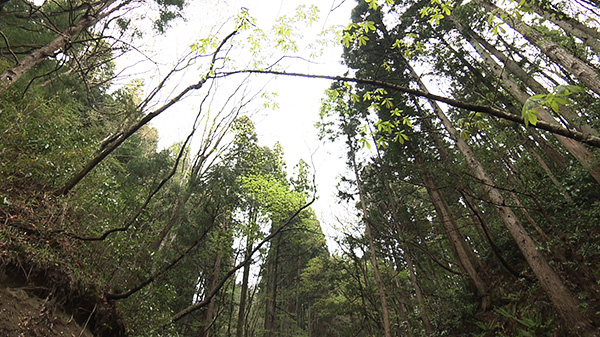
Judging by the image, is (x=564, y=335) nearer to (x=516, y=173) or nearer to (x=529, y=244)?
(x=529, y=244)

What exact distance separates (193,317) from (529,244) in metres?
13.9

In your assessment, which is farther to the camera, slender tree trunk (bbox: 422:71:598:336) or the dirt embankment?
slender tree trunk (bbox: 422:71:598:336)

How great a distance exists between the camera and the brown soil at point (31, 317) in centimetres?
262

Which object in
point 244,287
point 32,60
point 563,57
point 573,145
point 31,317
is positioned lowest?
point 31,317

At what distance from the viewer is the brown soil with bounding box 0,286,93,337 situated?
2623 mm

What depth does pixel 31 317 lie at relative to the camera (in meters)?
2.86

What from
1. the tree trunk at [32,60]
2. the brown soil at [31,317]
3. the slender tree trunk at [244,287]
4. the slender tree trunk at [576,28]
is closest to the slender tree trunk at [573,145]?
the slender tree trunk at [576,28]

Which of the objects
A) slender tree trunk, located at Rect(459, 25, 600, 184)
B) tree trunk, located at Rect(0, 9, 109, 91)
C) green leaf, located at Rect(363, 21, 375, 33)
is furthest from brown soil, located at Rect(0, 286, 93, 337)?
slender tree trunk, located at Rect(459, 25, 600, 184)

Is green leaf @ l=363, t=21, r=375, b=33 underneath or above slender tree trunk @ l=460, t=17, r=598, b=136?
underneath

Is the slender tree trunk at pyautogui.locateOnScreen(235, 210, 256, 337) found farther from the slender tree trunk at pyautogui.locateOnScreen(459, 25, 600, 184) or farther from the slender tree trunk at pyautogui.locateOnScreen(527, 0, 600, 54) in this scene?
the slender tree trunk at pyautogui.locateOnScreen(527, 0, 600, 54)

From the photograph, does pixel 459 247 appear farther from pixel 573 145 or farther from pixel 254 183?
pixel 254 183

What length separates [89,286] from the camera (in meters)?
3.81

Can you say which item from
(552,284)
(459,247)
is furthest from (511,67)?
(552,284)

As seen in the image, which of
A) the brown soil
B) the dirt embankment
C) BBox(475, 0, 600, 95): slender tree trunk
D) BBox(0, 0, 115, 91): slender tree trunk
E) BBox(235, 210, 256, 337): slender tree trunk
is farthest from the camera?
BBox(235, 210, 256, 337): slender tree trunk
